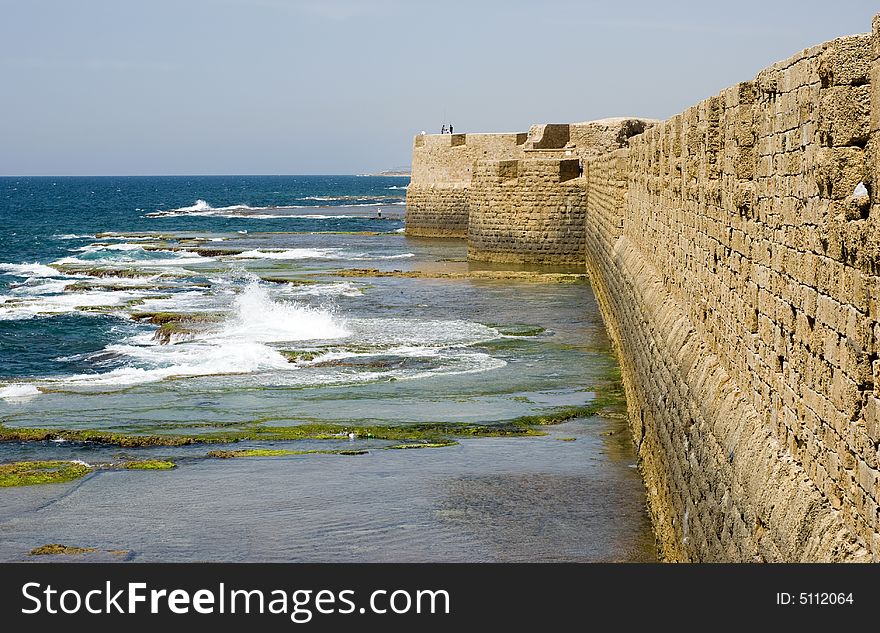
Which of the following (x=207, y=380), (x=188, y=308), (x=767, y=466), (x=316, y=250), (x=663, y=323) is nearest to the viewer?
(x=767, y=466)

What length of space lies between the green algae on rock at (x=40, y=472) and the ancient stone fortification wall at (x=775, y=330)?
5.22m

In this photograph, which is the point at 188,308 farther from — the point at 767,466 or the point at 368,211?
the point at 368,211

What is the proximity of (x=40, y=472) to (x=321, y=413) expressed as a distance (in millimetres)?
3447

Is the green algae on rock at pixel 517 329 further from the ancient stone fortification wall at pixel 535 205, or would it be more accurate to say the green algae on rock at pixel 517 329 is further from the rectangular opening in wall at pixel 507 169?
the rectangular opening in wall at pixel 507 169

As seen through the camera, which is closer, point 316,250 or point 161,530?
point 161,530

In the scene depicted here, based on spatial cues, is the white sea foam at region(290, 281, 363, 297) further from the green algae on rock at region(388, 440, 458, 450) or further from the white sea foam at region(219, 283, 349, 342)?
the green algae on rock at region(388, 440, 458, 450)

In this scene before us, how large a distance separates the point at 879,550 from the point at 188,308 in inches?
843

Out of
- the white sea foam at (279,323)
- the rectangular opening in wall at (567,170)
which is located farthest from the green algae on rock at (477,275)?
the white sea foam at (279,323)

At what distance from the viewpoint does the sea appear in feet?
31.3

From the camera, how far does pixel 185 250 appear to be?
42719mm

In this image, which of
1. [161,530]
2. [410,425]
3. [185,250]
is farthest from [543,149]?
[161,530]

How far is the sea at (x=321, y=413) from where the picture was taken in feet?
31.3

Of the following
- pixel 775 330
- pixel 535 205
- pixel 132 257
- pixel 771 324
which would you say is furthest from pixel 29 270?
pixel 775 330
